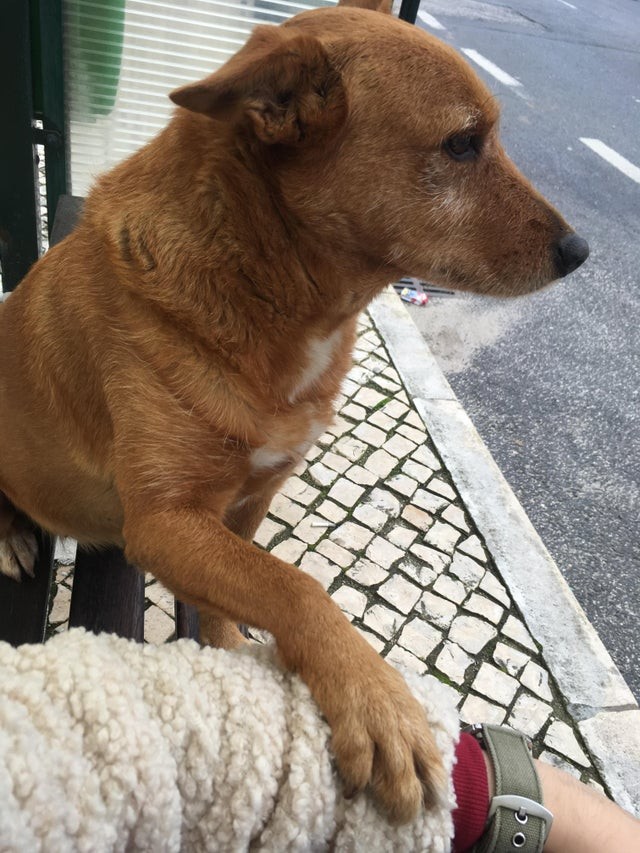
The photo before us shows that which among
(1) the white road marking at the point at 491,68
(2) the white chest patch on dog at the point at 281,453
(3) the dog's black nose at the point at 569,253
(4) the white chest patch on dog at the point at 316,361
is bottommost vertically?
(1) the white road marking at the point at 491,68

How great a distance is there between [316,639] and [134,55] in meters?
3.17

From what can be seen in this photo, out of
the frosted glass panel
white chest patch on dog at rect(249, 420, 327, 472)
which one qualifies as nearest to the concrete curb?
white chest patch on dog at rect(249, 420, 327, 472)

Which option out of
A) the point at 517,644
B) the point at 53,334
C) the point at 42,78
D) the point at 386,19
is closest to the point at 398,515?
the point at 517,644

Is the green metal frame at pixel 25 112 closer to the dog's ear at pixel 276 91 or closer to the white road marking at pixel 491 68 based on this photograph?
the dog's ear at pixel 276 91

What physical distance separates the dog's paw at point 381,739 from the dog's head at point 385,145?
1.02 metres

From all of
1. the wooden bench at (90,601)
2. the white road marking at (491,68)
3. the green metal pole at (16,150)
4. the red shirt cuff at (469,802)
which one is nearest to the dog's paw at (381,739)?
the red shirt cuff at (469,802)

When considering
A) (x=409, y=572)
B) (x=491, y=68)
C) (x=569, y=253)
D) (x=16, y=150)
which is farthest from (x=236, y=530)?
(x=491, y=68)

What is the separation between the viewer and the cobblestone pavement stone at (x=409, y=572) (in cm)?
276

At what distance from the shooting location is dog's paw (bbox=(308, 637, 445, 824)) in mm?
1229

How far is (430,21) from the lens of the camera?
39.9 feet

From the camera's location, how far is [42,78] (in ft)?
10.0

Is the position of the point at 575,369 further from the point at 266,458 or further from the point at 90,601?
the point at 90,601

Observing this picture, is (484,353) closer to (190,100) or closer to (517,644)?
(517,644)

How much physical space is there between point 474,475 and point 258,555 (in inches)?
93.9
